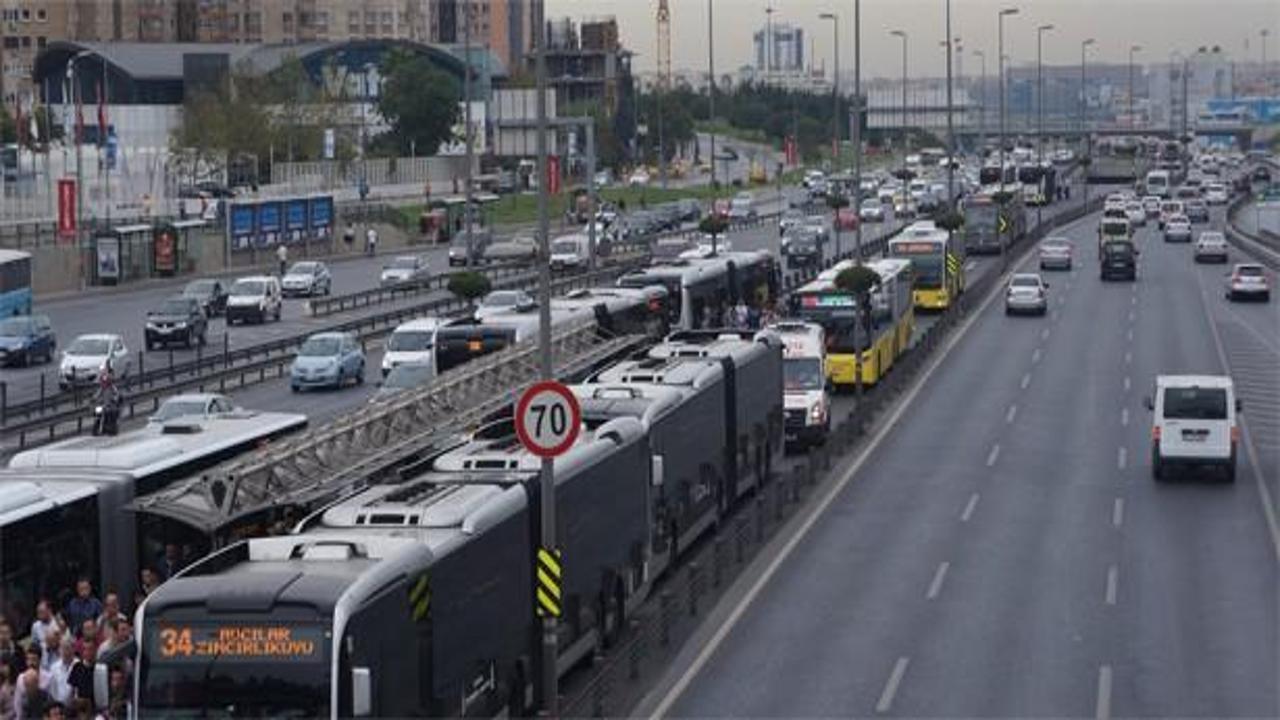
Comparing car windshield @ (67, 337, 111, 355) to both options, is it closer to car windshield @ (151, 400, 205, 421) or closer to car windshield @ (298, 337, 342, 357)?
car windshield @ (298, 337, 342, 357)

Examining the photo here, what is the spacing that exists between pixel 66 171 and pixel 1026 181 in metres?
59.4

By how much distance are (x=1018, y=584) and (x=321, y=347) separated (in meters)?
28.2

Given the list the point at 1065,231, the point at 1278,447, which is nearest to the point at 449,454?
the point at 1278,447

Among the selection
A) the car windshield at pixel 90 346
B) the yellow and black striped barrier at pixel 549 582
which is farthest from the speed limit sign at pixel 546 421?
the car windshield at pixel 90 346

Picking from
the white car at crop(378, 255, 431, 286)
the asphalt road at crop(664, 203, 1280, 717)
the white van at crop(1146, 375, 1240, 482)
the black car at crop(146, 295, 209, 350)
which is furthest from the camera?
the white car at crop(378, 255, 431, 286)

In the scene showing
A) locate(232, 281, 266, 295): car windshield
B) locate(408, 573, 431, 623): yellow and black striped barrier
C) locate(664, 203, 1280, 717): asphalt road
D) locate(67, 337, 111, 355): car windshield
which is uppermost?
locate(232, 281, 266, 295): car windshield

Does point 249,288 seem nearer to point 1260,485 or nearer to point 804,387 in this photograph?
point 804,387

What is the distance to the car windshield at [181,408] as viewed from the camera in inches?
1531

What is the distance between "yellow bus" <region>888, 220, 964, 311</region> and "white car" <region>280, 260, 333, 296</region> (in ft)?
70.7

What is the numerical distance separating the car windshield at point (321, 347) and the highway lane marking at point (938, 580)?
85.6ft

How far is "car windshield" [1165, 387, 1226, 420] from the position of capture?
3672 centimetres

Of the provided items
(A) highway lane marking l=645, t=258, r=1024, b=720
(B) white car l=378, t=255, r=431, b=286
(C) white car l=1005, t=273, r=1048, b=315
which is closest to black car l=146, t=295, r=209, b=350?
(B) white car l=378, t=255, r=431, b=286

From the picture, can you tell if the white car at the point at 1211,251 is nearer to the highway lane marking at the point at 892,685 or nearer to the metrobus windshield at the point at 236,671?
the highway lane marking at the point at 892,685

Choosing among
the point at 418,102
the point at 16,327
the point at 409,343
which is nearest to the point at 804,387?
the point at 409,343
